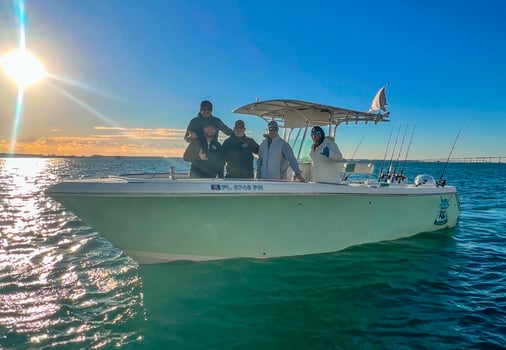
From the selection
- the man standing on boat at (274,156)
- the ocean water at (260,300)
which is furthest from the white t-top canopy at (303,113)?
the ocean water at (260,300)

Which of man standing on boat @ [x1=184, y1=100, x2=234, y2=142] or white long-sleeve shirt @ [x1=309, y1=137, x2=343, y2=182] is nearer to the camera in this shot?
man standing on boat @ [x1=184, y1=100, x2=234, y2=142]

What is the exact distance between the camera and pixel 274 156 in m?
6.84

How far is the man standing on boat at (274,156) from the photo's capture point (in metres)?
6.67

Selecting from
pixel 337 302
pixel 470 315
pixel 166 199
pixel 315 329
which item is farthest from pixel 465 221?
pixel 166 199

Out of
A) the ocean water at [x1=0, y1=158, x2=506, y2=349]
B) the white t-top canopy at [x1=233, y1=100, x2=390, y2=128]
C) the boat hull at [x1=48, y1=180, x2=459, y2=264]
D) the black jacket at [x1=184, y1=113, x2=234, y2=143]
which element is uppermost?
the white t-top canopy at [x1=233, y1=100, x2=390, y2=128]

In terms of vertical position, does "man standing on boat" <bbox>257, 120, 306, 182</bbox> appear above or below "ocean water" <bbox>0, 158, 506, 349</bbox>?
above

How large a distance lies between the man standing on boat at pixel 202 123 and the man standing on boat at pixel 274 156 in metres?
0.73

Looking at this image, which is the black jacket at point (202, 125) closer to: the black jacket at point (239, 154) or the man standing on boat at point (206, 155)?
the man standing on boat at point (206, 155)

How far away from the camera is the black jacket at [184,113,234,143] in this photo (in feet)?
21.6

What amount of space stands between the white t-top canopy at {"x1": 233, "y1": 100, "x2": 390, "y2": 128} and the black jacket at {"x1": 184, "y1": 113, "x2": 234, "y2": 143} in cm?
135

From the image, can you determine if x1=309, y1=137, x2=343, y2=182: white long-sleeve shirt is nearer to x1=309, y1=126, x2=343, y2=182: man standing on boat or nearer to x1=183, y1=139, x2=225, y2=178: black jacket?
x1=309, y1=126, x2=343, y2=182: man standing on boat

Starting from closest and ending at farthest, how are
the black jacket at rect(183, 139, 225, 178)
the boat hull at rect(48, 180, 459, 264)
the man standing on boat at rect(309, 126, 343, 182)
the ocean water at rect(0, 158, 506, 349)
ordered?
the ocean water at rect(0, 158, 506, 349), the boat hull at rect(48, 180, 459, 264), the black jacket at rect(183, 139, 225, 178), the man standing on boat at rect(309, 126, 343, 182)

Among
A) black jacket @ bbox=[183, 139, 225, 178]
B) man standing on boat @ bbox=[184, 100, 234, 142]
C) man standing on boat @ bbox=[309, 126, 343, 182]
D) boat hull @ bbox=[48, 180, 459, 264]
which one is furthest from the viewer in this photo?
man standing on boat @ bbox=[309, 126, 343, 182]

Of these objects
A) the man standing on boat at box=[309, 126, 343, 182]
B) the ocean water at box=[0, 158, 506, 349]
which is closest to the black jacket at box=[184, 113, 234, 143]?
the man standing on boat at box=[309, 126, 343, 182]
